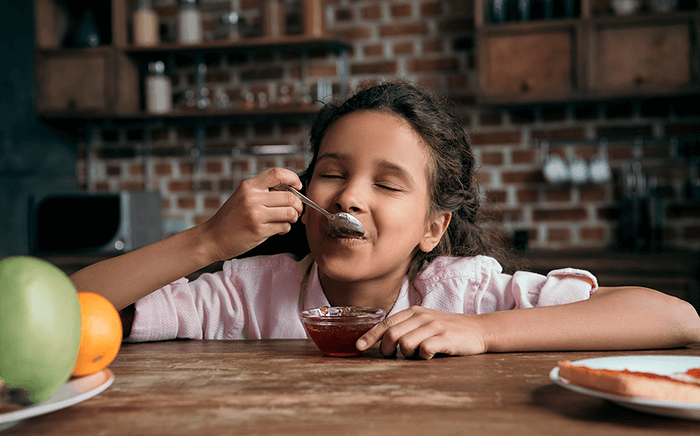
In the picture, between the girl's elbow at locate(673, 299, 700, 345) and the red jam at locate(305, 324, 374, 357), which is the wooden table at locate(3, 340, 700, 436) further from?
the girl's elbow at locate(673, 299, 700, 345)

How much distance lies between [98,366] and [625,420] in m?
0.52

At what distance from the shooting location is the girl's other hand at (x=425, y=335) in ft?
2.48

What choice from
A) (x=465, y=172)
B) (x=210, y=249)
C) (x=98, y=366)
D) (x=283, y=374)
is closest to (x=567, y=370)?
(x=283, y=374)

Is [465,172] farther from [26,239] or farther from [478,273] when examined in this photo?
[26,239]

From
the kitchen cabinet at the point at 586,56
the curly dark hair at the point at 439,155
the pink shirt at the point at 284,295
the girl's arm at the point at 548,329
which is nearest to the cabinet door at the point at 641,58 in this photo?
the kitchen cabinet at the point at 586,56

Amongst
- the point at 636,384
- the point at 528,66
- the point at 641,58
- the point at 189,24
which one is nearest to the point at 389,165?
the point at 636,384

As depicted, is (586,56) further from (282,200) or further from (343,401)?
(343,401)

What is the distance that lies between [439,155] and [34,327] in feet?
2.73

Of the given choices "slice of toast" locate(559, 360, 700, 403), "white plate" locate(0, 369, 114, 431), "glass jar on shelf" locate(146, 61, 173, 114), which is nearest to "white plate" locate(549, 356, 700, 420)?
"slice of toast" locate(559, 360, 700, 403)

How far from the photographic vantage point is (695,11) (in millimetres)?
2469

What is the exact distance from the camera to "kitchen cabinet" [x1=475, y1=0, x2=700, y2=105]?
249 cm

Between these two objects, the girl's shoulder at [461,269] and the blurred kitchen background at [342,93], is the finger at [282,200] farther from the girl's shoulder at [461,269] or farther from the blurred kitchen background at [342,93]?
the blurred kitchen background at [342,93]

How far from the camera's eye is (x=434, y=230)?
120 centimetres

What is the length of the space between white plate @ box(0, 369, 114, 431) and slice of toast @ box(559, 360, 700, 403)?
1.42ft
